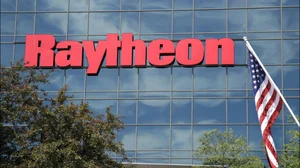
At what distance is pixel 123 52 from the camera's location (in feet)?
169

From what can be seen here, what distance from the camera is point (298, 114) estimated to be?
1890 inches

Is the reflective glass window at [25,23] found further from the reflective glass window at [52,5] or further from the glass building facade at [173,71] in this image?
the reflective glass window at [52,5]

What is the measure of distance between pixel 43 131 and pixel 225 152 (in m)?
12.0

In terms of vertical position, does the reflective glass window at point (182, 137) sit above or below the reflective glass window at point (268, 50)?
below

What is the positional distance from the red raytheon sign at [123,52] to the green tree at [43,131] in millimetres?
16467

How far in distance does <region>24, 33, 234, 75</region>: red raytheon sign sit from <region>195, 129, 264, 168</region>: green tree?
778 cm

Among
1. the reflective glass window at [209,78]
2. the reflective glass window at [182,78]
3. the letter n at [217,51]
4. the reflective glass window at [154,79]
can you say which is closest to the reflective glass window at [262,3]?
the letter n at [217,51]

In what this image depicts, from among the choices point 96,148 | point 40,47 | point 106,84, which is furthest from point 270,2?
point 96,148

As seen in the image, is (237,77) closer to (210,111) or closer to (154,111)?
(210,111)

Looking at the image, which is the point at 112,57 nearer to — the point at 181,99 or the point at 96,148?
the point at 181,99

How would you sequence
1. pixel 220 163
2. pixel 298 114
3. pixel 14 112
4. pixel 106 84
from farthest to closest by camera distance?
pixel 106 84, pixel 298 114, pixel 220 163, pixel 14 112

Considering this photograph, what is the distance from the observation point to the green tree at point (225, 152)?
137ft

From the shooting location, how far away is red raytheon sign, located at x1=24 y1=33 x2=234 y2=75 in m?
50.5

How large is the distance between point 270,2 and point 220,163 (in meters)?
13.1
